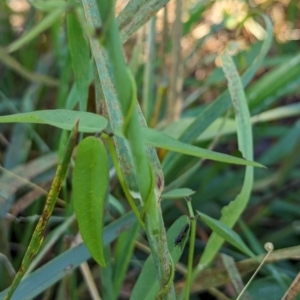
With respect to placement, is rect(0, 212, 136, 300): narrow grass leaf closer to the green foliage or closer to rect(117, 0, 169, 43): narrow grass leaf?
the green foliage

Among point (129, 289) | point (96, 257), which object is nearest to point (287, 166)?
point (129, 289)

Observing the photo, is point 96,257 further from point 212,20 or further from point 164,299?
point 212,20

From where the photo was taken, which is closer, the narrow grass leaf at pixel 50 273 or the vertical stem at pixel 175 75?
the narrow grass leaf at pixel 50 273

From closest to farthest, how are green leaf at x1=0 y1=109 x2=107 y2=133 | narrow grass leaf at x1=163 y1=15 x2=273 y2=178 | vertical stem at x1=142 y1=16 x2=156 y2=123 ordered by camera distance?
green leaf at x1=0 y1=109 x2=107 y2=133 < narrow grass leaf at x1=163 y1=15 x2=273 y2=178 < vertical stem at x1=142 y1=16 x2=156 y2=123

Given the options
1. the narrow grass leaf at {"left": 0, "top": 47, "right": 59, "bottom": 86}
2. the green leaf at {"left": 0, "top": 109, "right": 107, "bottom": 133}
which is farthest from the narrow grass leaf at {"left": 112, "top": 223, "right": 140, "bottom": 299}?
the narrow grass leaf at {"left": 0, "top": 47, "right": 59, "bottom": 86}

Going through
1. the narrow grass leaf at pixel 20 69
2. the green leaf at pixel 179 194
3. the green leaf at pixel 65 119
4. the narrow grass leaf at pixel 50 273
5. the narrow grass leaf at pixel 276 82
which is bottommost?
the narrow grass leaf at pixel 50 273

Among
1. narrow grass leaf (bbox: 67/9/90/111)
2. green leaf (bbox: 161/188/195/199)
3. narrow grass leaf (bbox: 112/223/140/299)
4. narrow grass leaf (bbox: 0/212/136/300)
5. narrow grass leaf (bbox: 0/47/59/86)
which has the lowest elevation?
narrow grass leaf (bbox: 112/223/140/299)

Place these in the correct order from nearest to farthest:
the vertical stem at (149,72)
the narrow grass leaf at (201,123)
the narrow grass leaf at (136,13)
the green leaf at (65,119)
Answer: the green leaf at (65,119), the narrow grass leaf at (136,13), the narrow grass leaf at (201,123), the vertical stem at (149,72)

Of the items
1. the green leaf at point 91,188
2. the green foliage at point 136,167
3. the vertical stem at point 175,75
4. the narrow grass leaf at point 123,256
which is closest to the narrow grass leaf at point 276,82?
the green foliage at point 136,167

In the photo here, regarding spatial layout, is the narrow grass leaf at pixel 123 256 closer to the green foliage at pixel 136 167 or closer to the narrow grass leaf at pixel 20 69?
the green foliage at pixel 136 167
